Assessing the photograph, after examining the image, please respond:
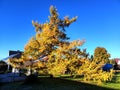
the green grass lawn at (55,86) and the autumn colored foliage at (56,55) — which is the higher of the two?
the autumn colored foliage at (56,55)

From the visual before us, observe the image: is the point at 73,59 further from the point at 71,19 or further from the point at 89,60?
the point at 71,19

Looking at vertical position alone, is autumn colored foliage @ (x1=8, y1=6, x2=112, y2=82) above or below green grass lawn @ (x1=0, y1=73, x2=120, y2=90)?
above

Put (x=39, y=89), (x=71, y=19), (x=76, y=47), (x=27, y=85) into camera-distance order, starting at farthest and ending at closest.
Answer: (x=71, y=19) → (x=76, y=47) → (x=27, y=85) → (x=39, y=89)

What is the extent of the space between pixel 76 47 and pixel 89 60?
79.1 inches

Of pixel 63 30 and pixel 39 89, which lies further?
pixel 63 30

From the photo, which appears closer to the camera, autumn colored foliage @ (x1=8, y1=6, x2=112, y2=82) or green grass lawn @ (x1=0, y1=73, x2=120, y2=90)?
green grass lawn @ (x1=0, y1=73, x2=120, y2=90)

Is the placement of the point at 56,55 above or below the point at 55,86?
above

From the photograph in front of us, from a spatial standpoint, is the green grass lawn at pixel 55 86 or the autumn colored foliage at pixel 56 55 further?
the autumn colored foliage at pixel 56 55

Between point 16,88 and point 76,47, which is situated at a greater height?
point 76,47

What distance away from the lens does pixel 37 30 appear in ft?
83.6

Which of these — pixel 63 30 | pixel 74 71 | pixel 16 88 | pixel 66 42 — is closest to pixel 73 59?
pixel 74 71

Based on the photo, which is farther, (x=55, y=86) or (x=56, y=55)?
(x=56, y=55)

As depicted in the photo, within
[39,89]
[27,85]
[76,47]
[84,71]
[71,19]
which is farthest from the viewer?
[71,19]

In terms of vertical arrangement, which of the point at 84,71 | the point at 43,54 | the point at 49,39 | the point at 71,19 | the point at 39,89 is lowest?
the point at 39,89
